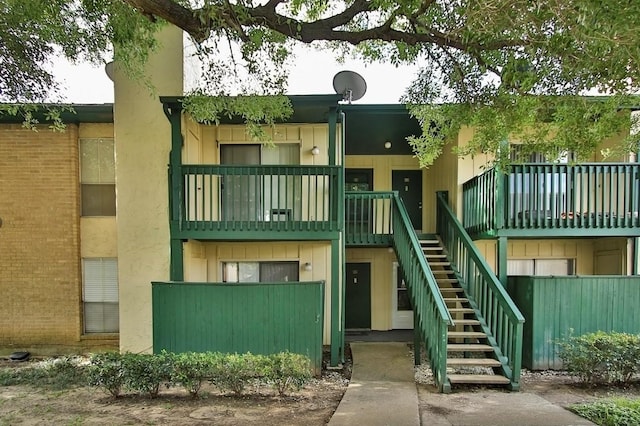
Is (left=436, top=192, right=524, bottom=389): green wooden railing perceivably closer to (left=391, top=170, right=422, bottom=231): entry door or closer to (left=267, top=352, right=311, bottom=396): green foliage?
(left=391, top=170, right=422, bottom=231): entry door

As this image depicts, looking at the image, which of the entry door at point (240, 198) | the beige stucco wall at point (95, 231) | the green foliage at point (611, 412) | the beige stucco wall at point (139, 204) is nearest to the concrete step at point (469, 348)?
the green foliage at point (611, 412)

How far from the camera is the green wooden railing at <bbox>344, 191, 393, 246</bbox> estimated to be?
9062mm

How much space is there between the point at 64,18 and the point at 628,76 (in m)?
8.36

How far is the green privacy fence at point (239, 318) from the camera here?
693 centimetres

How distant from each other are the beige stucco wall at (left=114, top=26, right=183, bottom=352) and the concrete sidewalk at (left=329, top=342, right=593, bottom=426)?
4.74 metres

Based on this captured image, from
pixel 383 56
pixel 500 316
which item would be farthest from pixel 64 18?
pixel 500 316

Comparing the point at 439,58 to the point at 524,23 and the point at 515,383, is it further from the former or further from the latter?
the point at 515,383

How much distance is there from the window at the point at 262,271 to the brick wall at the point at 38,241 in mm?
3656

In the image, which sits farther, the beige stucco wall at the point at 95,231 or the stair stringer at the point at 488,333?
the beige stucco wall at the point at 95,231

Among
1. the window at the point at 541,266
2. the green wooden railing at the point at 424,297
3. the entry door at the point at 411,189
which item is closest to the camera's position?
the green wooden railing at the point at 424,297

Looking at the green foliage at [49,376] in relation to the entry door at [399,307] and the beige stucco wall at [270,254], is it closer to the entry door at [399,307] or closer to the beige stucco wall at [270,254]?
the beige stucco wall at [270,254]

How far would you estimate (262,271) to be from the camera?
30.6ft

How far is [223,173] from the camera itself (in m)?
7.72

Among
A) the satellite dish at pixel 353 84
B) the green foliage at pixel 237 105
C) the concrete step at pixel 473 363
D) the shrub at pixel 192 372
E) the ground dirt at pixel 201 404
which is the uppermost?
the satellite dish at pixel 353 84
